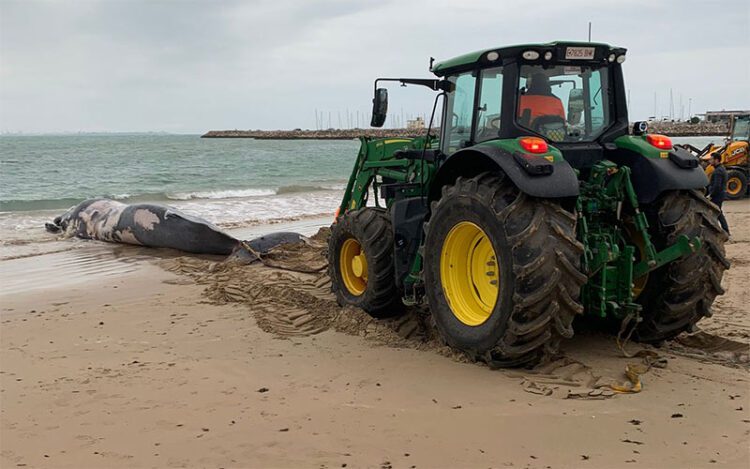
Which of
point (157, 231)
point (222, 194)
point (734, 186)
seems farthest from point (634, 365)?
point (222, 194)

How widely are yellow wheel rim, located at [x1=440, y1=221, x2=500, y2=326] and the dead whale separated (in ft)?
17.2

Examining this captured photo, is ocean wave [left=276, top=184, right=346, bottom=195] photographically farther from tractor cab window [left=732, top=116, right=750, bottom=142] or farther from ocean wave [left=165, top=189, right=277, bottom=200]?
tractor cab window [left=732, top=116, right=750, bottom=142]

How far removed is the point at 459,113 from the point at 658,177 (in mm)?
1731

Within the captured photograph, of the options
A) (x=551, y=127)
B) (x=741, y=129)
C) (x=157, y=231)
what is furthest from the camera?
(x=741, y=129)

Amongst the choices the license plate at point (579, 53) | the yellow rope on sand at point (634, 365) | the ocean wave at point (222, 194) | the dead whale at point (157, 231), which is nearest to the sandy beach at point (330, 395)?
the yellow rope on sand at point (634, 365)

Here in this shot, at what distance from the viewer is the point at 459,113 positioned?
579 centimetres

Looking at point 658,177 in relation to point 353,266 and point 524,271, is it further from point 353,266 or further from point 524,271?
point 353,266

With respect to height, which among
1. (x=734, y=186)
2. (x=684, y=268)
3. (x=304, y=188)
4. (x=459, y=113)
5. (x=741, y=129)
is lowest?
(x=304, y=188)

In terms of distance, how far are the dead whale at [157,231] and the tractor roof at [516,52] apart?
518cm

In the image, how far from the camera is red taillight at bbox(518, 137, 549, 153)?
181 inches

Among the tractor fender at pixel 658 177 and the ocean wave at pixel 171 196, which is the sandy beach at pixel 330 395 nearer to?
the tractor fender at pixel 658 177

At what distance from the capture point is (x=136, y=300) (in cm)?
774

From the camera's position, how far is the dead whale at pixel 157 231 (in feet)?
35.5

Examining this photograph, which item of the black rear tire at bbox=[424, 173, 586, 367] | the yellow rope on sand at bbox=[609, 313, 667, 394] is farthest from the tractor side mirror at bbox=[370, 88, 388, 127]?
the yellow rope on sand at bbox=[609, 313, 667, 394]
